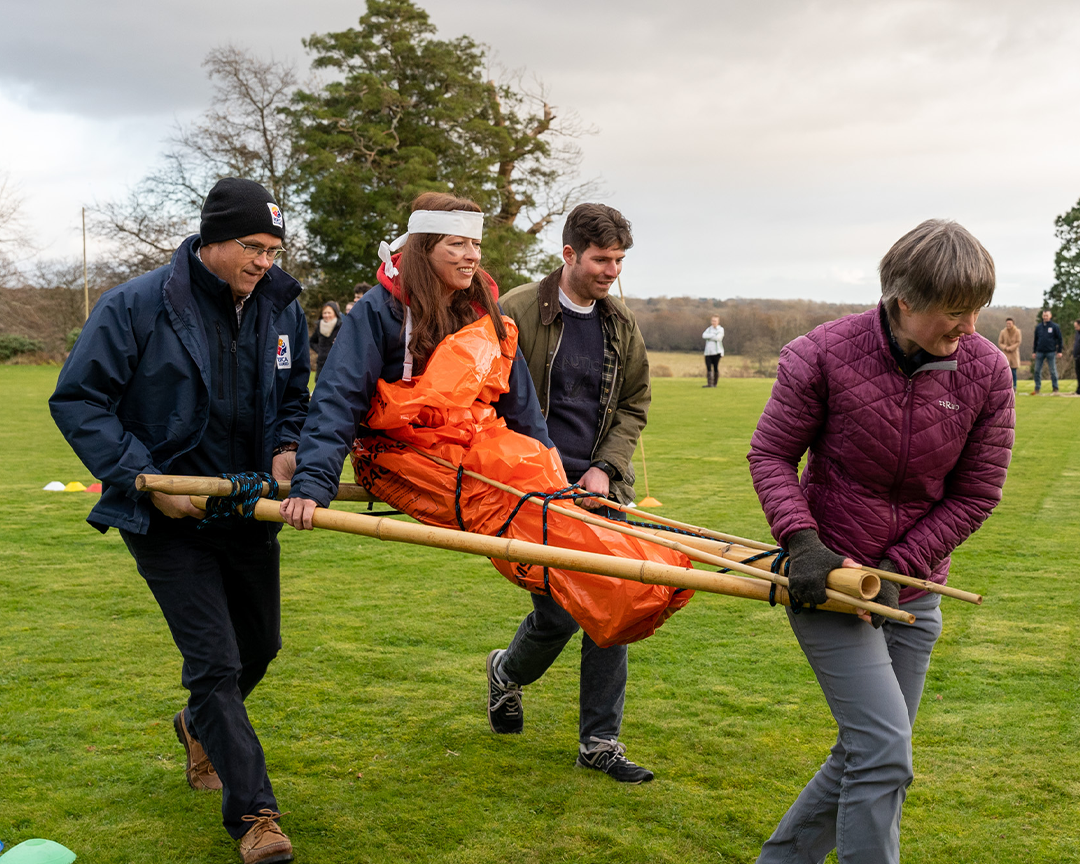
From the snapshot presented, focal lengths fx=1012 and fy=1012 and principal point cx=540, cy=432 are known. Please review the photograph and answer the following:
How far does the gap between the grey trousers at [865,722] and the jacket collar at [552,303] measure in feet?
6.15

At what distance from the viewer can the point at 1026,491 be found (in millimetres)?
11594

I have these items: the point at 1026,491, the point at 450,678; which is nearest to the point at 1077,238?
the point at 1026,491

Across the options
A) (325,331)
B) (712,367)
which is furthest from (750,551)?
(712,367)

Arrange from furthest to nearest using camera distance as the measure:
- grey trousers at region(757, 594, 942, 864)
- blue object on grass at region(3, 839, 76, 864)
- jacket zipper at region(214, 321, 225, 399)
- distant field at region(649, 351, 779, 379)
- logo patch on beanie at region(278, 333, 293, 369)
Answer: distant field at region(649, 351, 779, 379)
logo patch on beanie at region(278, 333, 293, 369)
jacket zipper at region(214, 321, 225, 399)
blue object on grass at region(3, 839, 76, 864)
grey trousers at region(757, 594, 942, 864)

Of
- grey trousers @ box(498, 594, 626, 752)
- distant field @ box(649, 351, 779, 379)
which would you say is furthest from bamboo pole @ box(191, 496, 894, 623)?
distant field @ box(649, 351, 779, 379)

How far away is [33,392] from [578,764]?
26.4 meters

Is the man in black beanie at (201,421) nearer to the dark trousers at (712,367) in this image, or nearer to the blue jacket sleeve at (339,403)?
the blue jacket sleeve at (339,403)

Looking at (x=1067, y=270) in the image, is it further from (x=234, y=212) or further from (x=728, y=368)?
(x=234, y=212)

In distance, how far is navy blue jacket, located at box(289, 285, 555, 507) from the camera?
355 centimetres

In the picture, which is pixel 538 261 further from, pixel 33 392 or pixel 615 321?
pixel 615 321

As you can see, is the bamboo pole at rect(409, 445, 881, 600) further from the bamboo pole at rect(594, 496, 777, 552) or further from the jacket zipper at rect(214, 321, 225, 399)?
the jacket zipper at rect(214, 321, 225, 399)

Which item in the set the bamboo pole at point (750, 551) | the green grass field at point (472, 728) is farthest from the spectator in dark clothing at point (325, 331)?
the bamboo pole at point (750, 551)

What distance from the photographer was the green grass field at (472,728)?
3.82 meters

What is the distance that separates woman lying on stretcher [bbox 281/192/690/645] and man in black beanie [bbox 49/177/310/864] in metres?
0.38
